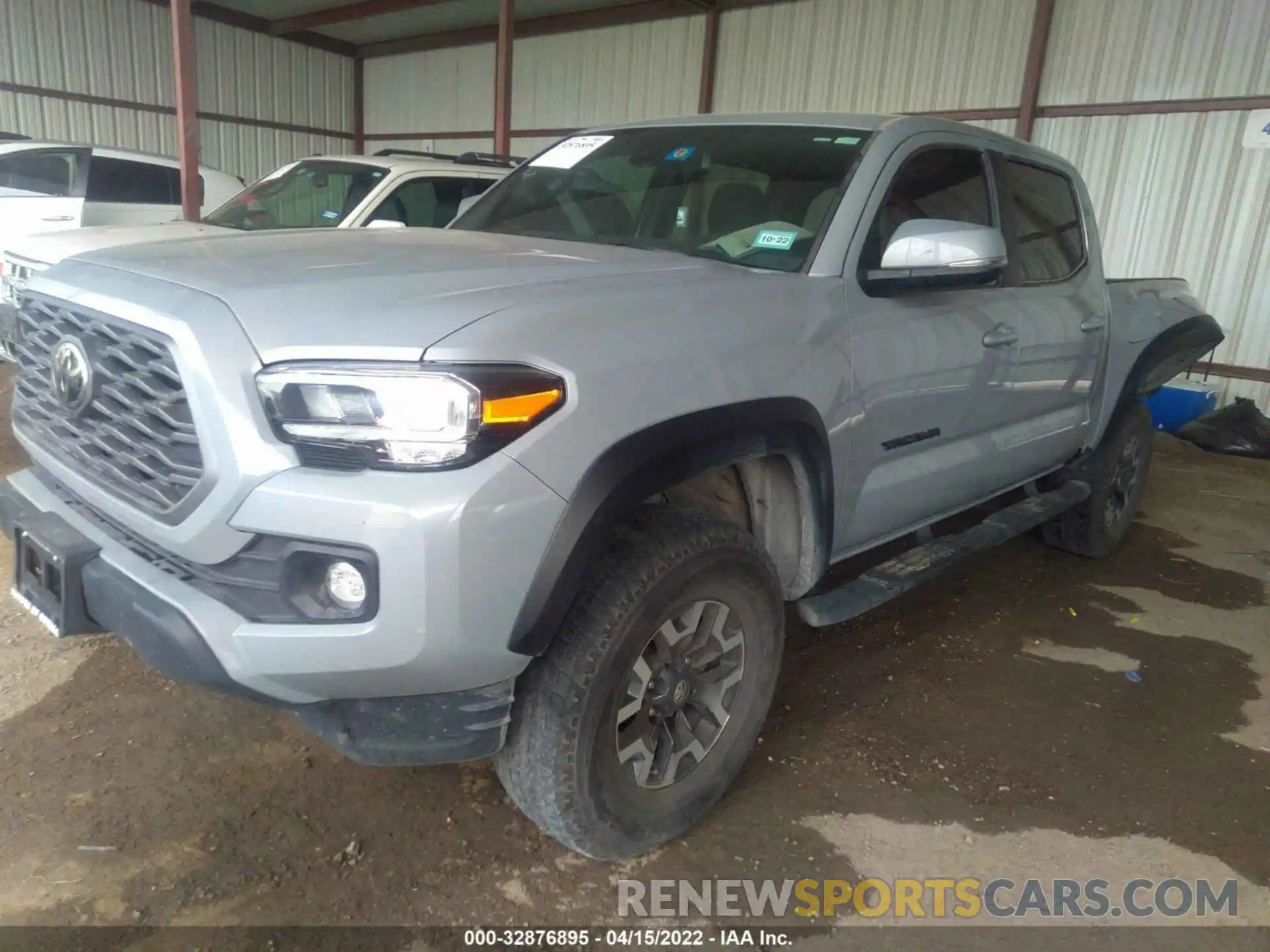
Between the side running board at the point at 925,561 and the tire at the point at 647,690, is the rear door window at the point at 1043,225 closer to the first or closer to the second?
the side running board at the point at 925,561

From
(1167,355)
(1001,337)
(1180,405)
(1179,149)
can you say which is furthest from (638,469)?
(1179,149)

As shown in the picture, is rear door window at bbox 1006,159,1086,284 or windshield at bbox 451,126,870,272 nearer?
windshield at bbox 451,126,870,272

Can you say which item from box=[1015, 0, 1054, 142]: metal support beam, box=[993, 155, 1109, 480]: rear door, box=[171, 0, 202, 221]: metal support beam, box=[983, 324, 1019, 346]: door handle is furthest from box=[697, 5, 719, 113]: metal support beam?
box=[983, 324, 1019, 346]: door handle

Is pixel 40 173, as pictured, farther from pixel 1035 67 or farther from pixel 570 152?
pixel 1035 67

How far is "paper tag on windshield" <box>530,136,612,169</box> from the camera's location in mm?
3277

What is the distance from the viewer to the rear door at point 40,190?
7.39 meters

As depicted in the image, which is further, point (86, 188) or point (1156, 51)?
point (1156, 51)

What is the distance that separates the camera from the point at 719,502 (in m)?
2.56

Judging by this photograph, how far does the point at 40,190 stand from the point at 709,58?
26.4ft

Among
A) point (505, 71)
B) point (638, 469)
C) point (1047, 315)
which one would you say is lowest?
point (638, 469)

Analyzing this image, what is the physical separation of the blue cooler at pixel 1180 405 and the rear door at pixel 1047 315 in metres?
5.38

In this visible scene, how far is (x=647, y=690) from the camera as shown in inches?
84.3

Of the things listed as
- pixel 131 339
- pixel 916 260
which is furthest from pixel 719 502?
pixel 131 339

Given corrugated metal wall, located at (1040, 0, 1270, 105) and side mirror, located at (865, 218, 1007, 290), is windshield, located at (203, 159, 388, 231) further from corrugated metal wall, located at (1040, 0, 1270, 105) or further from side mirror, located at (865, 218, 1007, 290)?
corrugated metal wall, located at (1040, 0, 1270, 105)
